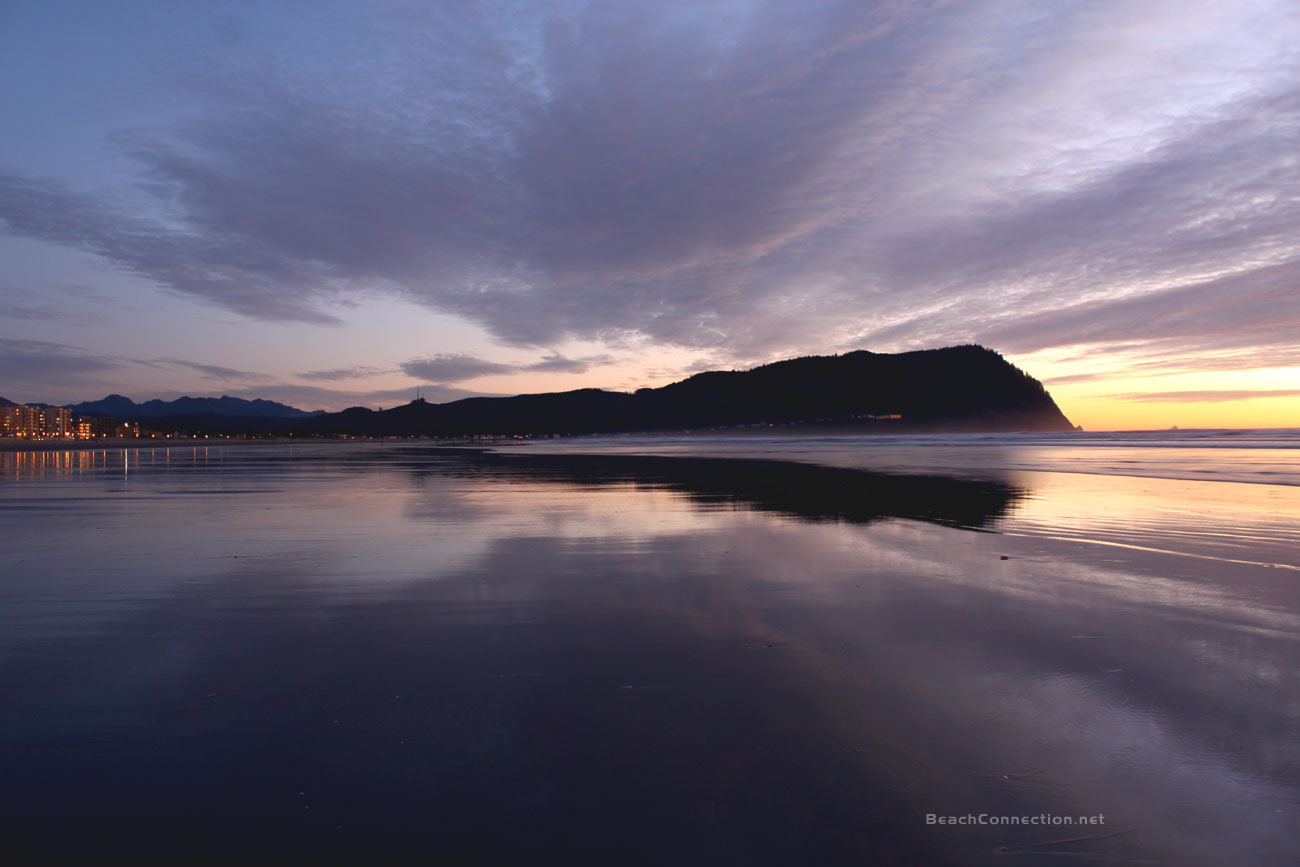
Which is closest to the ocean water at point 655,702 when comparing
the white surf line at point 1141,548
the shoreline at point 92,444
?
the white surf line at point 1141,548

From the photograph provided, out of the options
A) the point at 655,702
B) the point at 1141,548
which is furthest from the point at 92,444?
the point at 1141,548

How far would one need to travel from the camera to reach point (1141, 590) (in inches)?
282

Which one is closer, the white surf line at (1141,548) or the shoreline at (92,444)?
the white surf line at (1141,548)

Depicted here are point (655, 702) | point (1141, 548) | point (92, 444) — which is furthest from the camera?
point (92, 444)

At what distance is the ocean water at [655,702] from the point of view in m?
3.03

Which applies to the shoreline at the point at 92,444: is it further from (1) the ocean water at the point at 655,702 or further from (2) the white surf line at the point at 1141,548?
(2) the white surf line at the point at 1141,548

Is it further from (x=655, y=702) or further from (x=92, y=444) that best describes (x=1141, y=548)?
(x=92, y=444)

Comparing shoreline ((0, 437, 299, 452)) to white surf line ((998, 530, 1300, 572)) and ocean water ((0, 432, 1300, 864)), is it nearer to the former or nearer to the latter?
ocean water ((0, 432, 1300, 864))

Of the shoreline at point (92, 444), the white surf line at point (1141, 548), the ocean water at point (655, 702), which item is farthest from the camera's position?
the shoreline at point (92, 444)

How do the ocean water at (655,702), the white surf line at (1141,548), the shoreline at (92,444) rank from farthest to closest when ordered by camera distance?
the shoreline at (92,444), the white surf line at (1141,548), the ocean water at (655,702)

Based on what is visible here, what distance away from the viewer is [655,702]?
14.2 ft

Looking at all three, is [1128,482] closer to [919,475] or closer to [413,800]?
[919,475]

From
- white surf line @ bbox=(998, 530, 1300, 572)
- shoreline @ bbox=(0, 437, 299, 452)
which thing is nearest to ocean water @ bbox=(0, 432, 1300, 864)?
white surf line @ bbox=(998, 530, 1300, 572)

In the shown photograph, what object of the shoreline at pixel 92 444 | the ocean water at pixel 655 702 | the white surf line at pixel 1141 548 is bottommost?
the ocean water at pixel 655 702
